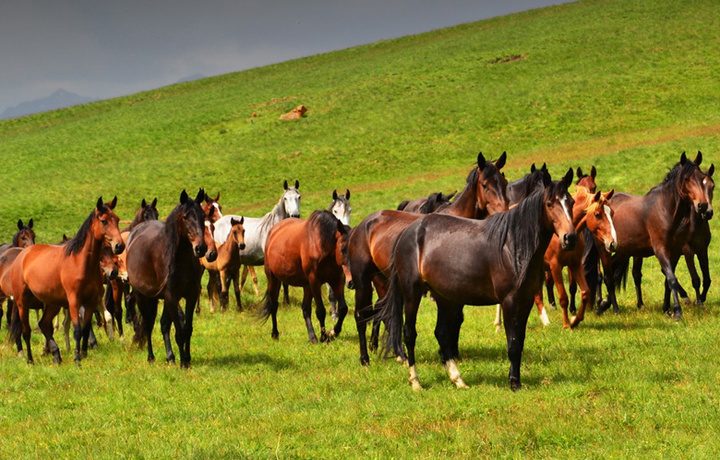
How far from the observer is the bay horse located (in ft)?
38.1

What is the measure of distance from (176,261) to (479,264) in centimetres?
498

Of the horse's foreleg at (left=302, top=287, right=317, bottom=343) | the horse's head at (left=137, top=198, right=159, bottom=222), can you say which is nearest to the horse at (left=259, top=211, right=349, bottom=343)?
the horse's foreleg at (left=302, top=287, right=317, bottom=343)

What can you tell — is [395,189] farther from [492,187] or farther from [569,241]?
[569,241]

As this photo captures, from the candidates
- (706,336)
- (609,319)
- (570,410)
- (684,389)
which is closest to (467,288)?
(570,410)

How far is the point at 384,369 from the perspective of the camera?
397 inches

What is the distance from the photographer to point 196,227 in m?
10.7

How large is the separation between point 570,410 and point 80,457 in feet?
16.0

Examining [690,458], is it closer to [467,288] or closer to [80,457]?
[467,288]

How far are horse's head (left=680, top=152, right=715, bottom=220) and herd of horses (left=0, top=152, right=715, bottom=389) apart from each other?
0.8 inches

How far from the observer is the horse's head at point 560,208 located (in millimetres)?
7883

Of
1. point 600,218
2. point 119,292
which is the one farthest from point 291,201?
point 600,218

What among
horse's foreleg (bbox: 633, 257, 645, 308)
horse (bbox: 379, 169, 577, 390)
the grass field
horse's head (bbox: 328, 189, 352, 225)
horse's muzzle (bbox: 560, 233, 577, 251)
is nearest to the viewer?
the grass field

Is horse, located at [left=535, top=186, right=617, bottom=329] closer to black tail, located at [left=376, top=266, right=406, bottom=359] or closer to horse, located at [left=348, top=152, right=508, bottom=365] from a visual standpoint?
horse, located at [left=348, top=152, right=508, bottom=365]

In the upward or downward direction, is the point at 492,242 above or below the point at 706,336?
above
